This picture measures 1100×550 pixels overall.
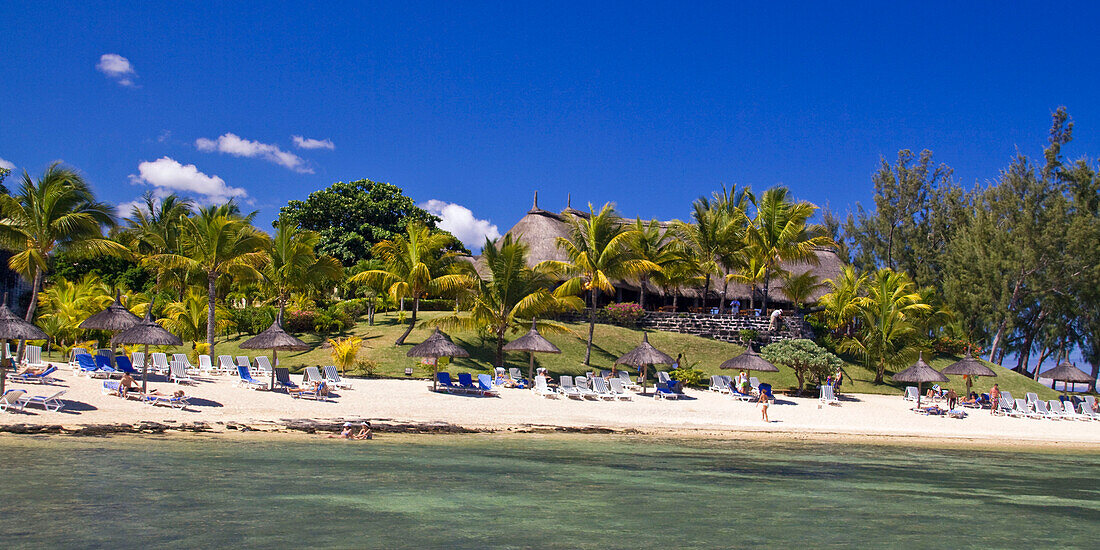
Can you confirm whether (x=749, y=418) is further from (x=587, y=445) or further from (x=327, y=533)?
(x=327, y=533)

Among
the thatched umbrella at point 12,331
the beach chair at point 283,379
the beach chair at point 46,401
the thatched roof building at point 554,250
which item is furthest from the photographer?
the thatched roof building at point 554,250

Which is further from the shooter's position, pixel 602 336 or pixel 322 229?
pixel 322 229

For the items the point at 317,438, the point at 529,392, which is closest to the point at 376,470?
the point at 317,438

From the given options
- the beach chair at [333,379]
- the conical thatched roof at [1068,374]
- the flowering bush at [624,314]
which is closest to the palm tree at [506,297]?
the beach chair at [333,379]

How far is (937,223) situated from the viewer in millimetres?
39031

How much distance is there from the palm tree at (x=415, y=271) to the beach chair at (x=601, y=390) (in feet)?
18.6

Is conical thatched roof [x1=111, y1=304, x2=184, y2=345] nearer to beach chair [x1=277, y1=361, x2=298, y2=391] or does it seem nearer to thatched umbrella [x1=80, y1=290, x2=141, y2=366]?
thatched umbrella [x1=80, y1=290, x2=141, y2=366]

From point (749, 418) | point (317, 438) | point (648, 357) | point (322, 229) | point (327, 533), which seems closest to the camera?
point (327, 533)

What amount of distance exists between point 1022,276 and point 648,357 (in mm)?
21843

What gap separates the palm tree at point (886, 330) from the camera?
87.5 ft

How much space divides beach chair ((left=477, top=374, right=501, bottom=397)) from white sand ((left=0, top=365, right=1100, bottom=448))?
36 cm

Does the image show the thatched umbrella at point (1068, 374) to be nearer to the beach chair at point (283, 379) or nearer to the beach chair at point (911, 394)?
the beach chair at point (911, 394)

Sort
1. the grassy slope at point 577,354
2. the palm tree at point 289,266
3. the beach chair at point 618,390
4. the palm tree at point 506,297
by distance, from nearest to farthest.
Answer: the beach chair at point 618,390 → the grassy slope at point 577,354 → the palm tree at point 506,297 → the palm tree at point 289,266

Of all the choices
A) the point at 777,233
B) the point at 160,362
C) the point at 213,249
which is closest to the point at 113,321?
the point at 160,362
